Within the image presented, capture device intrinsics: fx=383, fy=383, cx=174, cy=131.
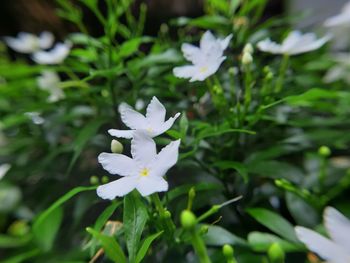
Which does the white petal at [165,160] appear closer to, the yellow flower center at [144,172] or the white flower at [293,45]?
the yellow flower center at [144,172]

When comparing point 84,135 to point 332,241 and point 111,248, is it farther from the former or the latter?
point 332,241

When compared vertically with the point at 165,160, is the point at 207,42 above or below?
above

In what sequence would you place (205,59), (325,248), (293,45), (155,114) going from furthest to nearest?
(293,45) < (205,59) < (155,114) < (325,248)

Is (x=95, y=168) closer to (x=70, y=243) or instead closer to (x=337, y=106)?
(x=70, y=243)

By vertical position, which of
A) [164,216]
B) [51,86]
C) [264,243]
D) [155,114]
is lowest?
[264,243]

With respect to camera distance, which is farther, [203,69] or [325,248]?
[203,69]

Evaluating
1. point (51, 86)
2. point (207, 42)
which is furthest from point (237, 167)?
point (51, 86)

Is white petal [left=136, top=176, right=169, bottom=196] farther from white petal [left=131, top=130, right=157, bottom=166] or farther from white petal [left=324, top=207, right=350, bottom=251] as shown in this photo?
white petal [left=324, top=207, right=350, bottom=251]
